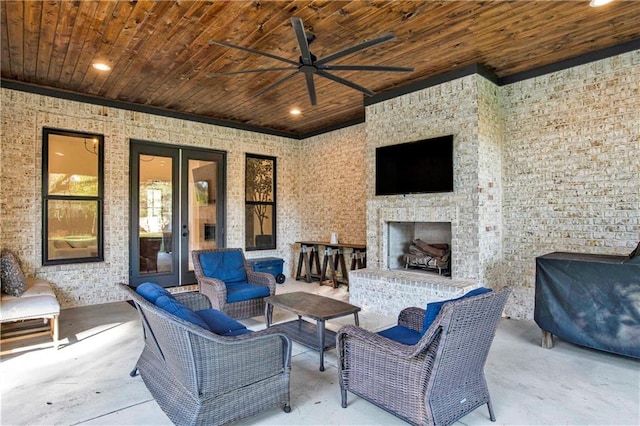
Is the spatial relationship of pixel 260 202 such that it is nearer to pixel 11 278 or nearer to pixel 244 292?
pixel 244 292

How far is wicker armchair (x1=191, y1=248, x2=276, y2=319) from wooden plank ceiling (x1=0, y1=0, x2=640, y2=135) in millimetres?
2404

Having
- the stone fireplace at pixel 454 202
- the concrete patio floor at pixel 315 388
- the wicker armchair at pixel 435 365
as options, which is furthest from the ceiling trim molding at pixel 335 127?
the wicker armchair at pixel 435 365

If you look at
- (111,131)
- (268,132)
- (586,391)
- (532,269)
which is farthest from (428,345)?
(268,132)

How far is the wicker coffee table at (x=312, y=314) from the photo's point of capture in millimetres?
3174

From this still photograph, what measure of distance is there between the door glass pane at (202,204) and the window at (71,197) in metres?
1.42

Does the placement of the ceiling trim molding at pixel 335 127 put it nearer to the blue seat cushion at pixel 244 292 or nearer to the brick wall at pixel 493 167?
the brick wall at pixel 493 167

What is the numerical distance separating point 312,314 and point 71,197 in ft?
14.0

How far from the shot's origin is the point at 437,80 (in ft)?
15.5

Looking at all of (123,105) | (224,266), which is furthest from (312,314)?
(123,105)

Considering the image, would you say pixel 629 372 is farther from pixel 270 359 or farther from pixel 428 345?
pixel 270 359

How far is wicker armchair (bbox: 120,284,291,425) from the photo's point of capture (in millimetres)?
2020

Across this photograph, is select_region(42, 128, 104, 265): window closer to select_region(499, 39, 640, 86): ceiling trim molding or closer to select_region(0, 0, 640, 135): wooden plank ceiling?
select_region(0, 0, 640, 135): wooden plank ceiling

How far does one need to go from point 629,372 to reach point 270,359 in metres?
3.08

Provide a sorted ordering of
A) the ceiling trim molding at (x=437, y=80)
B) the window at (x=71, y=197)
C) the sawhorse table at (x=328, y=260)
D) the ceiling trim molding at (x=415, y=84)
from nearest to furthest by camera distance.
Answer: the ceiling trim molding at (x=415, y=84)
the ceiling trim molding at (x=437, y=80)
the window at (x=71, y=197)
the sawhorse table at (x=328, y=260)
